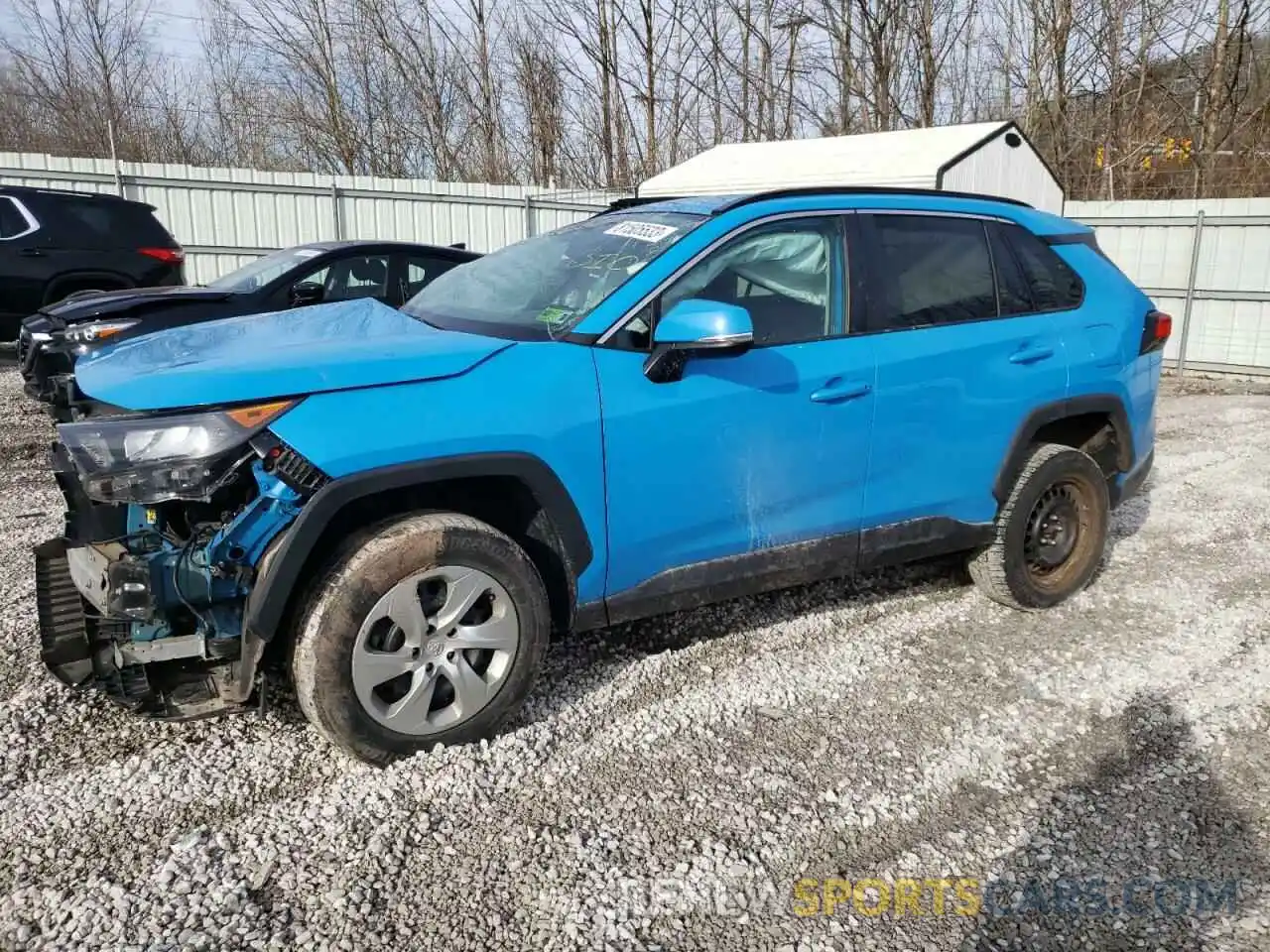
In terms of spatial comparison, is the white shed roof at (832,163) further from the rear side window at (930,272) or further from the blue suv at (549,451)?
the blue suv at (549,451)

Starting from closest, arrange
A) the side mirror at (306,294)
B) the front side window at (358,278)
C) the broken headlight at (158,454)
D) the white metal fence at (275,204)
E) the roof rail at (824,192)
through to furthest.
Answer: the broken headlight at (158,454)
the roof rail at (824,192)
the side mirror at (306,294)
the front side window at (358,278)
the white metal fence at (275,204)

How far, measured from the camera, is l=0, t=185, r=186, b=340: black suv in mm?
9852

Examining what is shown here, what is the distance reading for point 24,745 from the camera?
9.79 ft

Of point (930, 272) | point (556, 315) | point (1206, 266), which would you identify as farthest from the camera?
point (1206, 266)

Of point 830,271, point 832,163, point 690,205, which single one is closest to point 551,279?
point 690,205

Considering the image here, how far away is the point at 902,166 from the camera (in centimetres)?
1256

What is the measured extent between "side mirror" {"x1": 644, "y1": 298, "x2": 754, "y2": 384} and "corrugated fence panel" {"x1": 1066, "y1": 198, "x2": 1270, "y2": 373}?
40.8ft

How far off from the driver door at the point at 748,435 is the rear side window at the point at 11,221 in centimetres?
956

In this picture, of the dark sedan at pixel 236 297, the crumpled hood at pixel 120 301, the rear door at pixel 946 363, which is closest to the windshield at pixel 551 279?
the rear door at pixel 946 363

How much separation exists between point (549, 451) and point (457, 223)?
13.8 metres

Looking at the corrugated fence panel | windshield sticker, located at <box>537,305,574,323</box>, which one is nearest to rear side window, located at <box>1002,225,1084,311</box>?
windshield sticker, located at <box>537,305,574,323</box>

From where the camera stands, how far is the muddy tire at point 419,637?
2684mm

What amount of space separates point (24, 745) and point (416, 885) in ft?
4.93

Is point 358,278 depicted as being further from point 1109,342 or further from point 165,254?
point 1109,342
